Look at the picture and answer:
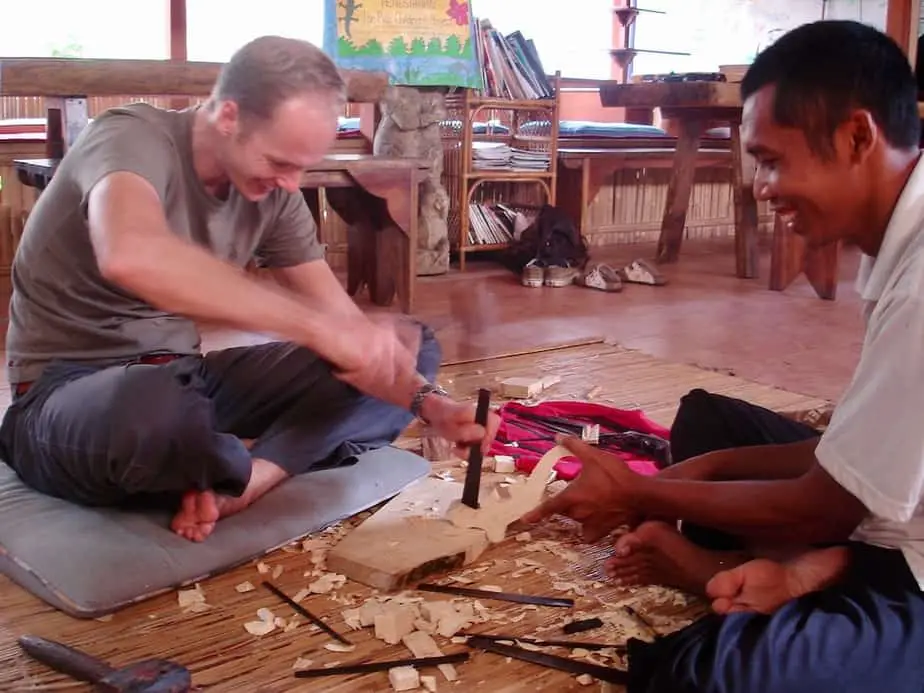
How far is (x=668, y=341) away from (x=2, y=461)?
7.78 ft

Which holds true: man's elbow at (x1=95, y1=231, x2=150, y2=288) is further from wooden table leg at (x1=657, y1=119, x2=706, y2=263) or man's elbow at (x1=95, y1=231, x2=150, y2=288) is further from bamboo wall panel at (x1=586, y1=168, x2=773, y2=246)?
bamboo wall panel at (x1=586, y1=168, x2=773, y2=246)

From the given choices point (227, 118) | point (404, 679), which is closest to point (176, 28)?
point (227, 118)

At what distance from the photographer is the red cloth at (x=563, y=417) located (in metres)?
2.30

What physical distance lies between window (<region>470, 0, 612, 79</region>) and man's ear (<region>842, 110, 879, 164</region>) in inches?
205

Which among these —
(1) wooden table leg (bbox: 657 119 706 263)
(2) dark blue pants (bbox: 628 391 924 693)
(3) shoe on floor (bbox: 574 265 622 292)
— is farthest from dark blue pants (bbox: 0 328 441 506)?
(1) wooden table leg (bbox: 657 119 706 263)

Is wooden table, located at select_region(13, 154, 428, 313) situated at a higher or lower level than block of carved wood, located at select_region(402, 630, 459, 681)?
higher

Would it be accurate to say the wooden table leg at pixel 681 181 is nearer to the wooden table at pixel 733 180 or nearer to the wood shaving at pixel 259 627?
the wooden table at pixel 733 180

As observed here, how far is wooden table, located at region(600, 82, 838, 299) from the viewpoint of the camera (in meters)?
4.86

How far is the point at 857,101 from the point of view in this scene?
135 centimetres

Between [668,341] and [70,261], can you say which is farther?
[668,341]

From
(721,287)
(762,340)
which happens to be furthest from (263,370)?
(721,287)

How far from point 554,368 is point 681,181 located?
2685mm

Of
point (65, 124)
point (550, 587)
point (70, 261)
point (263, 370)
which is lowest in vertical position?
point (550, 587)

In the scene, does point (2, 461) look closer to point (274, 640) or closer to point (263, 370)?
point (263, 370)
